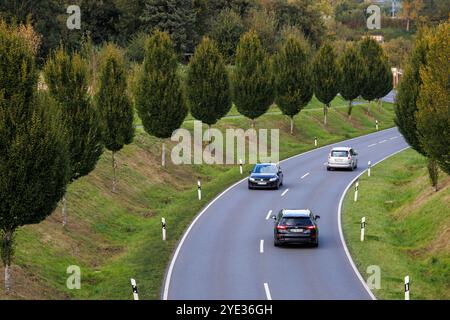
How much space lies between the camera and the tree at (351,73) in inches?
3152

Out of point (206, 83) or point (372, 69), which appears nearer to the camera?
point (206, 83)

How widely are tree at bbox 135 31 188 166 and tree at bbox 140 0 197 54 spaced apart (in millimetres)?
43809

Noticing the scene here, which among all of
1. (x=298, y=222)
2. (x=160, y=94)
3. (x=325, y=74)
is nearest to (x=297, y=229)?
(x=298, y=222)

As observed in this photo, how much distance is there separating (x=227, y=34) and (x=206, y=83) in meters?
44.9

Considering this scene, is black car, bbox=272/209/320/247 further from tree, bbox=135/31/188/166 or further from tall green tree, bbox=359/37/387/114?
tall green tree, bbox=359/37/387/114

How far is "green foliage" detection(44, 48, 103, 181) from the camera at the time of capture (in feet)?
102

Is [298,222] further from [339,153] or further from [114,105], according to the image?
[339,153]

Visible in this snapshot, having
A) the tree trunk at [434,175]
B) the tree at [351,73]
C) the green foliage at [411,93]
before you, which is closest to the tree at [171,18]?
the tree at [351,73]

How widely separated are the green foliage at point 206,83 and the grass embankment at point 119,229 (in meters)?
4.39

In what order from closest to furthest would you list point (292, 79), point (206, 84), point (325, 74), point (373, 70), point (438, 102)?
point (438, 102) < point (206, 84) < point (292, 79) < point (325, 74) < point (373, 70)

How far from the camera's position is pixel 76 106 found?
31.6 metres

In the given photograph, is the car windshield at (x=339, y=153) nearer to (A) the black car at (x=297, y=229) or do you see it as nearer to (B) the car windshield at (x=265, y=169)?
(B) the car windshield at (x=265, y=169)
